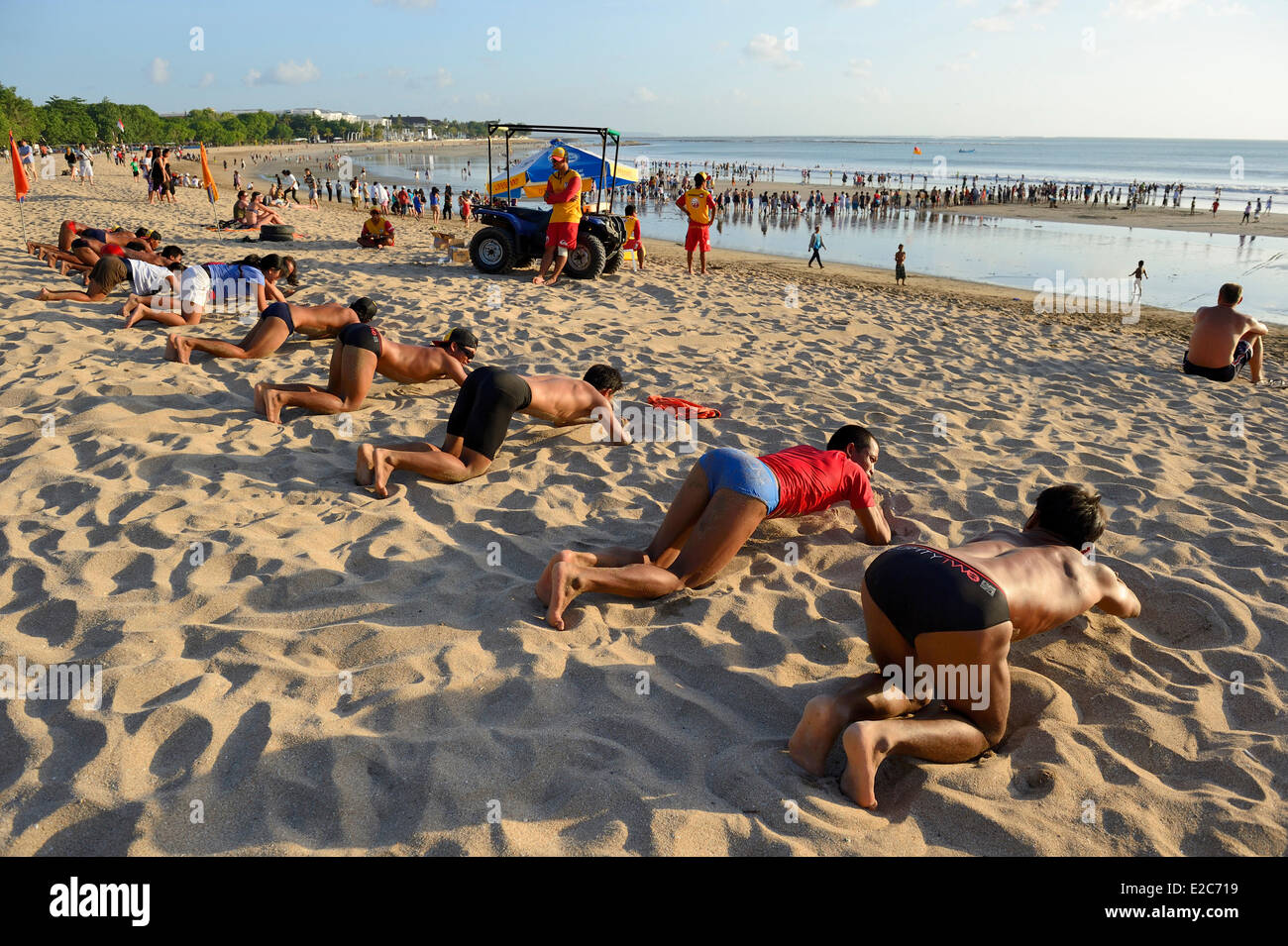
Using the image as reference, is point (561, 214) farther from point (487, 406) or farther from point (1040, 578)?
point (1040, 578)

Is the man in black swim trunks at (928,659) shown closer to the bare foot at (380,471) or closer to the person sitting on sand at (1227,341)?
the bare foot at (380,471)

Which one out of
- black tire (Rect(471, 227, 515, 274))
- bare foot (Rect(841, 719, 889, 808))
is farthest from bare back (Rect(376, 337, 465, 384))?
black tire (Rect(471, 227, 515, 274))

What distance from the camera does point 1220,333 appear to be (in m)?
7.49

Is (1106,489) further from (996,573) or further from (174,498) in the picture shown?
(174,498)

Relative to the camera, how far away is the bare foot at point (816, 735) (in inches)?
97.3

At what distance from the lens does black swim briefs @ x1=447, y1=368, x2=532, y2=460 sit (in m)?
4.23

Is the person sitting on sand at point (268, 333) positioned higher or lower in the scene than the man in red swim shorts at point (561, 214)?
lower

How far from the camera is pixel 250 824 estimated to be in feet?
6.91

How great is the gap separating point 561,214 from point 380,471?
7.30 m

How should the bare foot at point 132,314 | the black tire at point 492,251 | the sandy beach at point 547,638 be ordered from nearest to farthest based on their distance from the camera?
1. the sandy beach at point 547,638
2. the bare foot at point 132,314
3. the black tire at point 492,251

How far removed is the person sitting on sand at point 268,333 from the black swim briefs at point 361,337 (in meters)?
0.92

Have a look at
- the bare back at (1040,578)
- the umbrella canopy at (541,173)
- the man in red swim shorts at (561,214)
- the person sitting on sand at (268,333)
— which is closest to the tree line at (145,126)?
the umbrella canopy at (541,173)

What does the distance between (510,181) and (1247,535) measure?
12.8 metres
